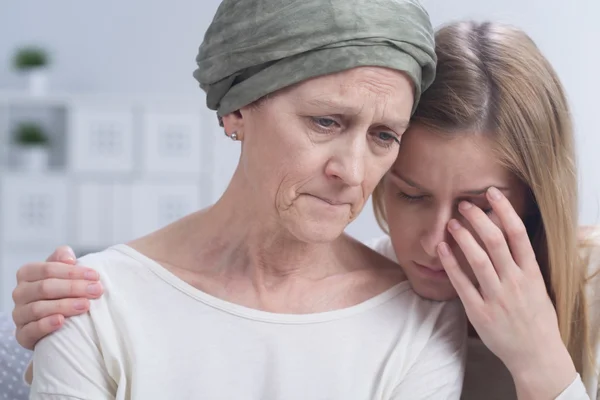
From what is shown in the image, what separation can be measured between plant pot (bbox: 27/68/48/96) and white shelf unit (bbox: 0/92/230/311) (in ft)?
1.42

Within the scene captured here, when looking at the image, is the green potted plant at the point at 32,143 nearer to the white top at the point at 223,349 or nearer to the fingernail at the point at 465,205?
the white top at the point at 223,349

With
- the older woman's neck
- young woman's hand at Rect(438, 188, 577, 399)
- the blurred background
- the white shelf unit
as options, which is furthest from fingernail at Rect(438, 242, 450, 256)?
the white shelf unit

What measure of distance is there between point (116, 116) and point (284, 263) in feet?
12.5

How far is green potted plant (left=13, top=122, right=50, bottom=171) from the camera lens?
207 inches

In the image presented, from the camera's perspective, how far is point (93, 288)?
55.1 inches

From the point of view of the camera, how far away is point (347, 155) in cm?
132

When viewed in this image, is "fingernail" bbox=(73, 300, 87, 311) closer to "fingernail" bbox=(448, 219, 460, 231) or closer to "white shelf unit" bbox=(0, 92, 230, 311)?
"fingernail" bbox=(448, 219, 460, 231)

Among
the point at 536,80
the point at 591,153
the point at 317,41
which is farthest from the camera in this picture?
the point at 591,153

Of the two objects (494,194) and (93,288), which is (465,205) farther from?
(93,288)

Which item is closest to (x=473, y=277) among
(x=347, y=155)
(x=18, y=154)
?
(x=347, y=155)

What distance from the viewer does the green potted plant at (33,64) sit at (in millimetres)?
5473

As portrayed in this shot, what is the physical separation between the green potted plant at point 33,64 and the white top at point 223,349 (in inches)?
168

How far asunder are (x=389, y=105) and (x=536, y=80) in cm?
37

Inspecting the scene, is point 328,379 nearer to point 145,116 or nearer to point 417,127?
point 417,127
